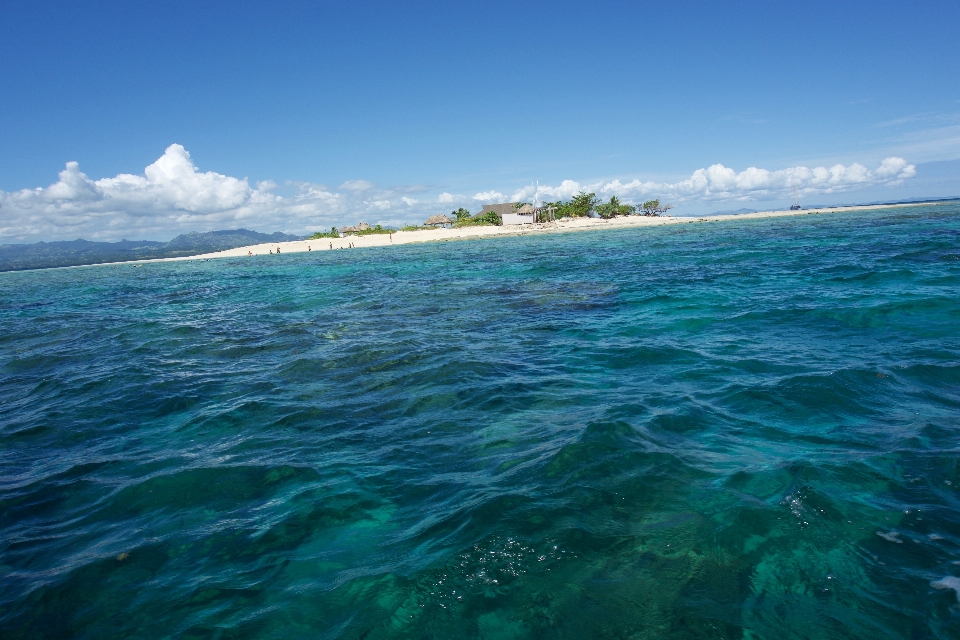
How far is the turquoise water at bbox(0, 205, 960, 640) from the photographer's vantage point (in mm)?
3355

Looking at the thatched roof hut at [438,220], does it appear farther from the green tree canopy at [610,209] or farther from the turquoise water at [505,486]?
the turquoise water at [505,486]

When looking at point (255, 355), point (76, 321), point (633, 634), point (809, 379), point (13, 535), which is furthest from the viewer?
point (76, 321)

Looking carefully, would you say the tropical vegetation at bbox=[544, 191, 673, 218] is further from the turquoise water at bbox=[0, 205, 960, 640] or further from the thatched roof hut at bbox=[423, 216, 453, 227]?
the turquoise water at bbox=[0, 205, 960, 640]

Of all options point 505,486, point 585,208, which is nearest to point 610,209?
point 585,208

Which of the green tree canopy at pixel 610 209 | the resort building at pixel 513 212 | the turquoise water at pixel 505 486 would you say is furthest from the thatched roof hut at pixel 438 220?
the turquoise water at pixel 505 486

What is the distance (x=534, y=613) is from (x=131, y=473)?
5.02m

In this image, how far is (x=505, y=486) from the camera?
4762 mm

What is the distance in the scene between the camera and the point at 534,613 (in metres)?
3.26

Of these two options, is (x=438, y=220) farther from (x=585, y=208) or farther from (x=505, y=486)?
(x=505, y=486)

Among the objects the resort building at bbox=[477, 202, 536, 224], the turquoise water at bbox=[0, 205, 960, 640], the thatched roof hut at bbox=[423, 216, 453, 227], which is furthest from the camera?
the thatched roof hut at bbox=[423, 216, 453, 227]

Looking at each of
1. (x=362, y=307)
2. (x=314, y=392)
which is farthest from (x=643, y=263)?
(x=314, y=392)

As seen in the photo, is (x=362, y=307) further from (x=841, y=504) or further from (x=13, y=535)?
(x=841, y=504)

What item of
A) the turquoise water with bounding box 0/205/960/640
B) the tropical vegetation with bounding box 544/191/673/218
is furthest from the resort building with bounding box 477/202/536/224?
the turquoise water with bounding box 0/205/960/640

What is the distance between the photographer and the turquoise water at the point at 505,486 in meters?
3.36
